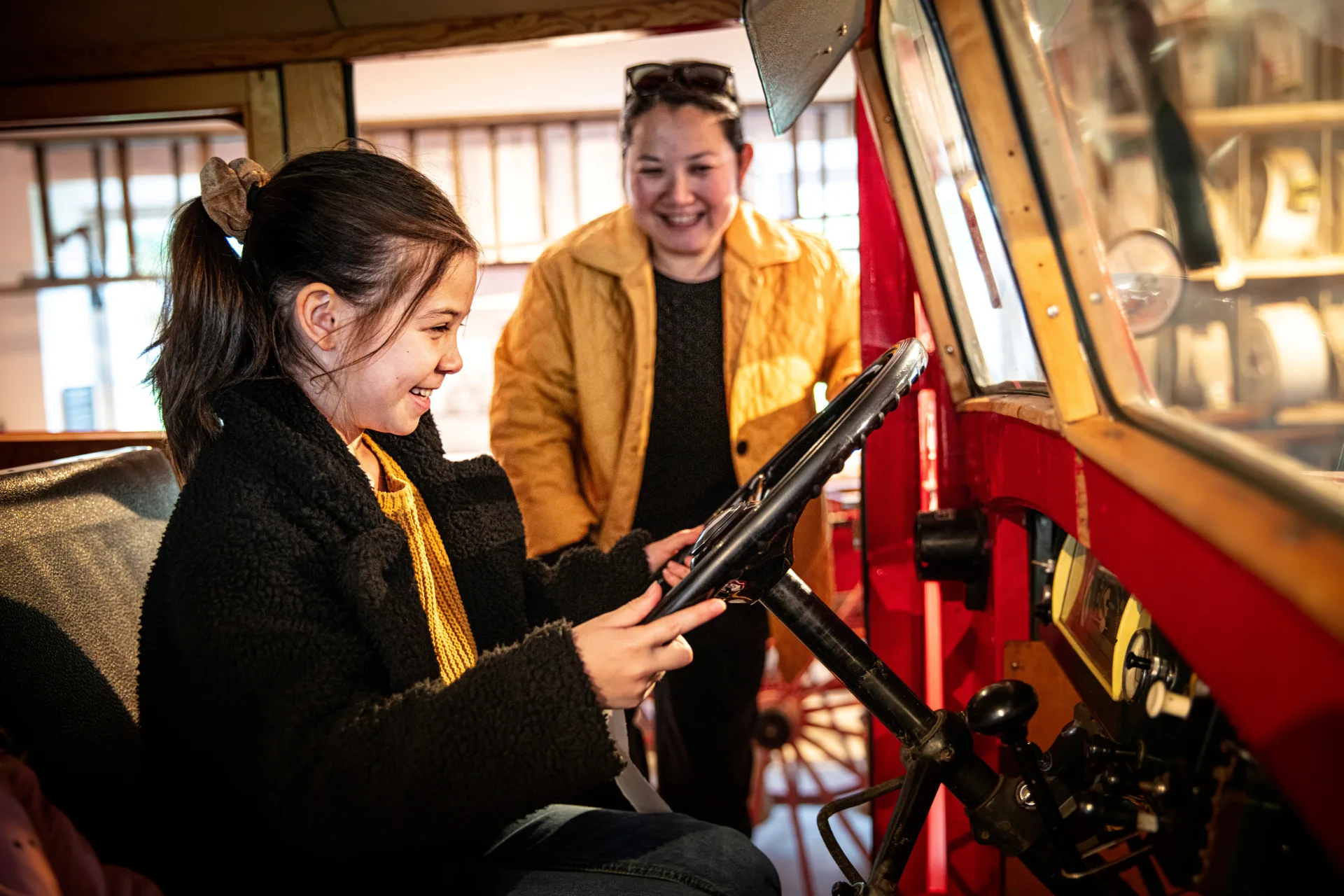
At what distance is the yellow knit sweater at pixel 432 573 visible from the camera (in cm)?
125

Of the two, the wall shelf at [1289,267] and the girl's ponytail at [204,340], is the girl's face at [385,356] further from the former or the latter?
the wall shelf at [1289,267]

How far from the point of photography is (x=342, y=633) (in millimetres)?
1000

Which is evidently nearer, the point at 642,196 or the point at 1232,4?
the point at 1232,4

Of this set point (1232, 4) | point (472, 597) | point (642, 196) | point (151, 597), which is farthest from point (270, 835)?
point (1232, 4)

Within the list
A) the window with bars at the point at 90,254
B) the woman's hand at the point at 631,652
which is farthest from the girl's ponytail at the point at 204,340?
the window with bars at the point at 90,254

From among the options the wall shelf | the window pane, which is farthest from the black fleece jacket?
the wall shelf

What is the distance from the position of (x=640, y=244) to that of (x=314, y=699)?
1.30 meters

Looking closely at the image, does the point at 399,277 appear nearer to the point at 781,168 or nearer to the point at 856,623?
the point at 856,623

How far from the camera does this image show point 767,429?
194 centimetres

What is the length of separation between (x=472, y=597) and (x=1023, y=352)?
0.86 metres

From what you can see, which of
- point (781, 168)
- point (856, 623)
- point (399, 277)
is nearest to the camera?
point (399, 277)

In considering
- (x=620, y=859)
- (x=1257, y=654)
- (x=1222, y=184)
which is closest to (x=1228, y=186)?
(x=1222, y=184)

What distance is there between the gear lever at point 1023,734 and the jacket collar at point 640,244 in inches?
47.0

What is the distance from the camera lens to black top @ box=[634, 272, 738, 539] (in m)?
1.98
